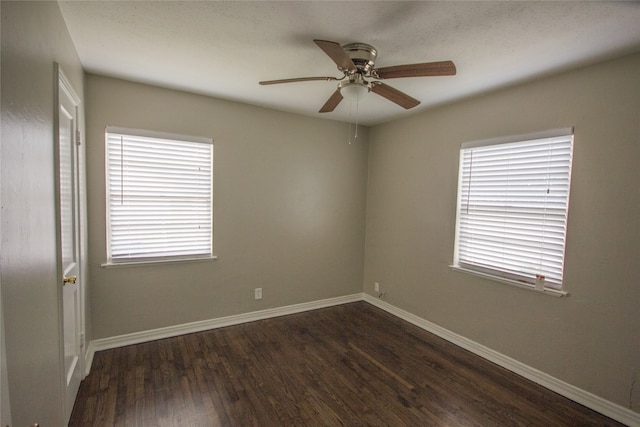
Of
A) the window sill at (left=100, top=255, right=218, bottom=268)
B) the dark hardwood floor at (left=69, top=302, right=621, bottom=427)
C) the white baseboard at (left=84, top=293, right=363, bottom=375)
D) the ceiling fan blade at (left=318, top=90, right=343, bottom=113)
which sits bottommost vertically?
the dark hardwood floor at (left=69, top=302, right=621, bottom=427)

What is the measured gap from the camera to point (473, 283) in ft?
9.60

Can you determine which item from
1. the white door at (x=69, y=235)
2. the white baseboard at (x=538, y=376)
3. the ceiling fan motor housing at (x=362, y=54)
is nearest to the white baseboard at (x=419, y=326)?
the white baseboard at (x=538, y=376)

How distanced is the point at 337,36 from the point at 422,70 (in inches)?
22.7

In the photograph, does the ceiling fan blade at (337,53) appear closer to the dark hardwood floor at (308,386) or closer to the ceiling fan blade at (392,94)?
the ceiling fan blade at (392,94)

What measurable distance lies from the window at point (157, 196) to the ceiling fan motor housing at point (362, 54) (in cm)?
182

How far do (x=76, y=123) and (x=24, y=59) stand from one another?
3.72 feet

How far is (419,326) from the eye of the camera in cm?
343

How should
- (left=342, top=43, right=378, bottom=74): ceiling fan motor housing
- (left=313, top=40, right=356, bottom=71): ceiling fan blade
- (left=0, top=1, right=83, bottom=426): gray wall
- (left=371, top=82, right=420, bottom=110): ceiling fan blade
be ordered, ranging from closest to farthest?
(left=0, top=1, right=83, bottom=426): gray wall
(left=313, top=40, right=356, bottom=71): ceiling fan blade
(left=342, top=43, right=378, bottom=74): ceiling fan motor housing
(left=371, top=82, right=420, bottom=110): ceiling fan blade

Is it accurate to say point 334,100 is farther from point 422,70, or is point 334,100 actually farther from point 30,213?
point 30,213

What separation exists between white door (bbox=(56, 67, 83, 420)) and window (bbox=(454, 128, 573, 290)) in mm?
3218

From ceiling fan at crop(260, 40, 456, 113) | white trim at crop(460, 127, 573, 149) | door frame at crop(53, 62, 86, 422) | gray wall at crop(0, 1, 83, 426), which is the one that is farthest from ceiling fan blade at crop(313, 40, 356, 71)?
white trim at crop(460, 127, 573, 149)

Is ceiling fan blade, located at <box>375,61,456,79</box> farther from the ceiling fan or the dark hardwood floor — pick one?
the dark hardwood floor

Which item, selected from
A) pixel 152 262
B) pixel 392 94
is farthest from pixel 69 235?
pixel 392 94

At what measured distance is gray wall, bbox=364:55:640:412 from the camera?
203 cm
